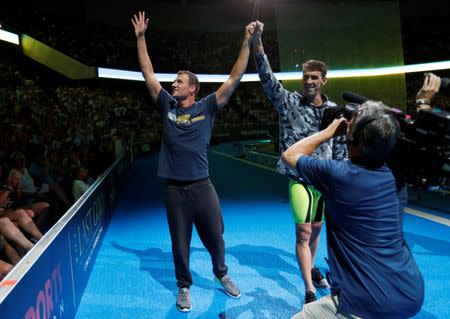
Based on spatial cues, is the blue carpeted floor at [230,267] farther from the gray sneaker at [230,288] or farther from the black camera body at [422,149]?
the black camera body at [422,149]

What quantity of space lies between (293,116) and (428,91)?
4.69 feet

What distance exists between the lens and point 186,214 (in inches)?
123

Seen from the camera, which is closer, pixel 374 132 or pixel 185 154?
pixel 374 132

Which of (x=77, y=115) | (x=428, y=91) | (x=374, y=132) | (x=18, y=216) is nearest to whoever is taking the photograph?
(x=374, y=132)

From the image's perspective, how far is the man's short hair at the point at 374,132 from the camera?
1479 millimetres

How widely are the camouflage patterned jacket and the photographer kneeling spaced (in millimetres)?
1394

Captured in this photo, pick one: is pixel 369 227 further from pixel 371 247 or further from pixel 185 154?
pixel 185 154

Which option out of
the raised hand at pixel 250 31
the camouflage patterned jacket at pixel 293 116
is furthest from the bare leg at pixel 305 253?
the raised hand at pixel 250 31

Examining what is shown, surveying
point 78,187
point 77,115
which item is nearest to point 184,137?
point 78,187

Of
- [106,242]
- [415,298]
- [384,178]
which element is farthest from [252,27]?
[106,242]

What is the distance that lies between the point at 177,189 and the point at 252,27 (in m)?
1.32

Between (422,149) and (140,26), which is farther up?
(140,26)

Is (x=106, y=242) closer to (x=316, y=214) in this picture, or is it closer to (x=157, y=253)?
(x=157, y=253)

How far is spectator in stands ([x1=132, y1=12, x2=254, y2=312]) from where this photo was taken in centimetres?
305
